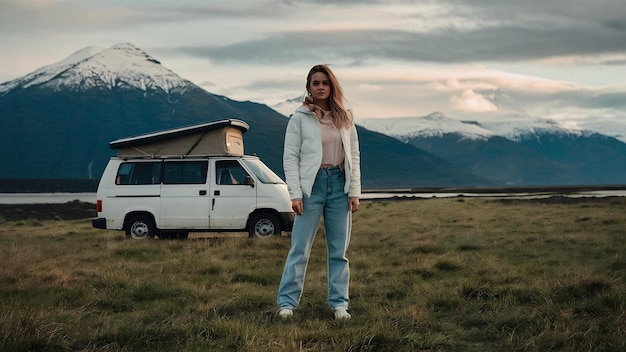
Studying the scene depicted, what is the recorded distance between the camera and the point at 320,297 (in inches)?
331

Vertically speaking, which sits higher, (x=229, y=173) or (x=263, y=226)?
(x=229, y=173)

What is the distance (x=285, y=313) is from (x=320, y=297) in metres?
1.30

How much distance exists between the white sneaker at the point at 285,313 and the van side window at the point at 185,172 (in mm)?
9630

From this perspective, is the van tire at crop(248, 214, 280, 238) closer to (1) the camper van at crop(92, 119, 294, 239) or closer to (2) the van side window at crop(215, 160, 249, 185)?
(1) the camper van at crop(92, 119, 294, 239)

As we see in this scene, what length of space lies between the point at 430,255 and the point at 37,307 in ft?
23.0

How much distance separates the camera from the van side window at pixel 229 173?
1650 cm

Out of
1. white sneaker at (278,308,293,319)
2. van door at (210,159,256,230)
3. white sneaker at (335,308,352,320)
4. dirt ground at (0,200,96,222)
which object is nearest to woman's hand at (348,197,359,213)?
white sneaker at (335,308,352,320)

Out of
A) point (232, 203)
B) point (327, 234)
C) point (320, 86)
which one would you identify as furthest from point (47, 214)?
point (320, 86)

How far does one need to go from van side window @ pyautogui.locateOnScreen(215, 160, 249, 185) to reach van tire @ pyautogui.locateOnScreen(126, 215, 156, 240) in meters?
1.78

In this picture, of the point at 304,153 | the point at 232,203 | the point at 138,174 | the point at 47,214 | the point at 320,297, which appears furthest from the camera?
the point at 47,214

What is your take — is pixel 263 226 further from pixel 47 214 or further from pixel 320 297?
pixel 47 214

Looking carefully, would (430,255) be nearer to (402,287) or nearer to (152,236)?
(402,287)

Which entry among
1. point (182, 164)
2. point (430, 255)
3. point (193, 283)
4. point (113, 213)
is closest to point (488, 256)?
point (430, 255)

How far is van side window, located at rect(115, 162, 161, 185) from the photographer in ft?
55.0
